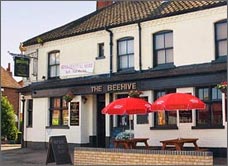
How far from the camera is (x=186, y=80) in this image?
1641 cm

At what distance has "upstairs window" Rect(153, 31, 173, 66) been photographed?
17.8 metres

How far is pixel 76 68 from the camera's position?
2098 centimetres

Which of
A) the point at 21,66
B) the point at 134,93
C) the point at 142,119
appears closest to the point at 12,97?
the point at 21,66

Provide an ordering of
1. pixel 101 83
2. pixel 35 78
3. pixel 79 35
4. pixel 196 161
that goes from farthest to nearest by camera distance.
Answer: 1. pixel 35 78
2. pixel 79 35
3. pixel 101 83
4. pixel 196 161

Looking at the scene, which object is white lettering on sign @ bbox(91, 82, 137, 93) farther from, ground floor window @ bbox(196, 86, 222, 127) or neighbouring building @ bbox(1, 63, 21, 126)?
neighbouring building @ bbox(1, 63, 21, 126)

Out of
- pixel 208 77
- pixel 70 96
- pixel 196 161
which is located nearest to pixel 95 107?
pixel 70 96

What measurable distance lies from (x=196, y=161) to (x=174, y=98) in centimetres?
313

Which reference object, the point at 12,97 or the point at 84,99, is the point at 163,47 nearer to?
the point at 84,99

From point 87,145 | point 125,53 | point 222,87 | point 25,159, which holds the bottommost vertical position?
point 25,159

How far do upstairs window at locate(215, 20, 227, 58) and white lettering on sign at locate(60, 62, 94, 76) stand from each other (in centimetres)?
678

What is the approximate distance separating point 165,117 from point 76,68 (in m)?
6.00

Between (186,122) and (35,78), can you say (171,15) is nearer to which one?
(186,122)

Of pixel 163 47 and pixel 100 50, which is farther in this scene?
pixel 100 50

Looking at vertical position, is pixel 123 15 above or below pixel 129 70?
above
